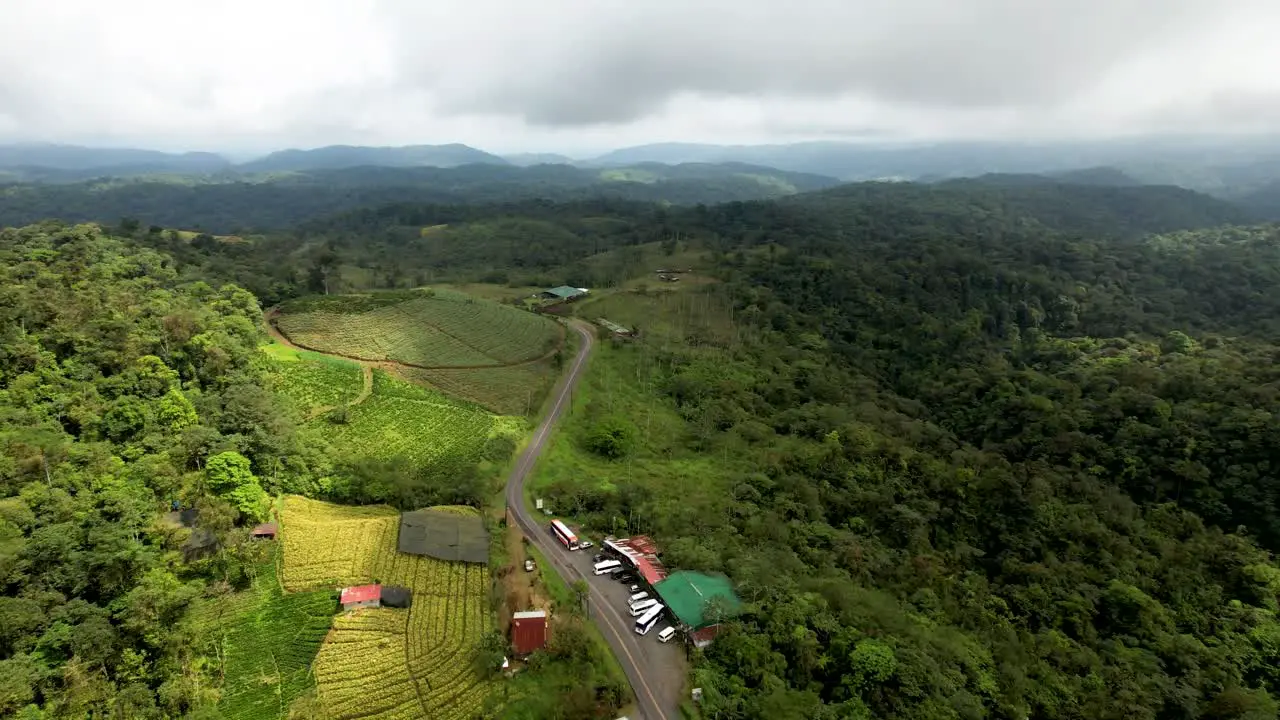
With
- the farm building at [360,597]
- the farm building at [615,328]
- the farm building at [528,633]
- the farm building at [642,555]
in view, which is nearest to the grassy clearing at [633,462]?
the farm building at [642,555]

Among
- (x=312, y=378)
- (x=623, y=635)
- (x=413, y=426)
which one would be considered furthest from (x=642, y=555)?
(x=312, y=378)

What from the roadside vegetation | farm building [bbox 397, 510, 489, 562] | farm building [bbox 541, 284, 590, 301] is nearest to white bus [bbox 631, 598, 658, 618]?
the roadside vegetation

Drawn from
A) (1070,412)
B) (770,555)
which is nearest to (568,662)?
(770,555)

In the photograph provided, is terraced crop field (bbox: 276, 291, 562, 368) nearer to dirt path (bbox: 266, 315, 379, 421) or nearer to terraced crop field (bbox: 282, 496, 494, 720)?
dirt path (bbox: 266, 315, 379, 421)

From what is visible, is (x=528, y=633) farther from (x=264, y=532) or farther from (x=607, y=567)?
(x=264, y=532)

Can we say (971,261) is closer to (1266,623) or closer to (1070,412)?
(1070,412)

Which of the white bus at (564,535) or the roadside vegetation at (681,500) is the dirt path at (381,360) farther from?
the white bus at (564,535)
